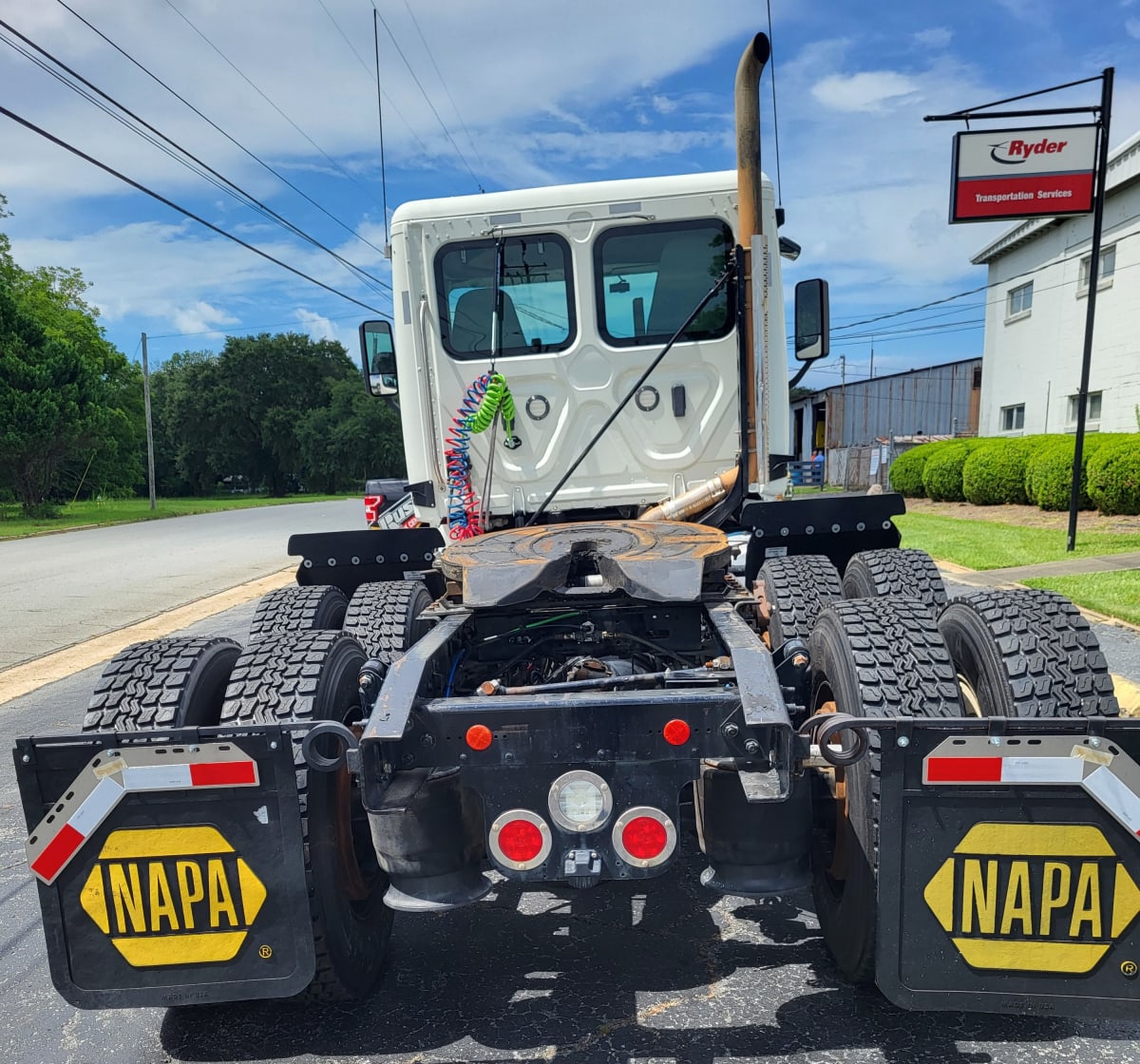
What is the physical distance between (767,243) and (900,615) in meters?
2.90

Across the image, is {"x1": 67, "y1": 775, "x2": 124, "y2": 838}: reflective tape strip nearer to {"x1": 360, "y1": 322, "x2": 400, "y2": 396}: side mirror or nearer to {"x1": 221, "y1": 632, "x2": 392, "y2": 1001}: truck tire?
{"x1": 221, "y1": 632, "x2": 392, "y2": 1001}: truck tire

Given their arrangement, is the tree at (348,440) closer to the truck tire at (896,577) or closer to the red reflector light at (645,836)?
the truck tire at (896,577)

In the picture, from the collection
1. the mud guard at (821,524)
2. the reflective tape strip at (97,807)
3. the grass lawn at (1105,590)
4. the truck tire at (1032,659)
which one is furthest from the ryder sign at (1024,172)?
the reflective tape strip at (97,807)

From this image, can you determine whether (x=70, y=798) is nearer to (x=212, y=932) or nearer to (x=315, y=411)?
(x=212, y=932)

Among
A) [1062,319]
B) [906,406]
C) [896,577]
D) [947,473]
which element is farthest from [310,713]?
[906,406]

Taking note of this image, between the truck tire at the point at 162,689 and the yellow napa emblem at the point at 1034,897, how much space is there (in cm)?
212

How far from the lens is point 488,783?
237 cm

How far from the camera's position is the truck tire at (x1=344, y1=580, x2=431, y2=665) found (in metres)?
4.06

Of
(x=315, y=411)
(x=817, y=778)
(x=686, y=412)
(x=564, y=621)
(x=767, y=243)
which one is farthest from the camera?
(x=315, y=411)

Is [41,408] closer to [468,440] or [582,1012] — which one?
[468,440]

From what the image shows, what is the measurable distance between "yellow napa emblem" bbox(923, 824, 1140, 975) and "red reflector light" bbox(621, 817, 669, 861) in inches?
26.4

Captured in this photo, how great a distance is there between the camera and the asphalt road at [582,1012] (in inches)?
97.6

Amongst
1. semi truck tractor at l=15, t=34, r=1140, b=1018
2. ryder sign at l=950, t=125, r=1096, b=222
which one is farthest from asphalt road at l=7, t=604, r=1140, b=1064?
ryder sign at l=950, t=125, r=1096, b=222

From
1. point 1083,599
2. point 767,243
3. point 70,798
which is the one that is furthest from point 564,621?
point 1083,599
